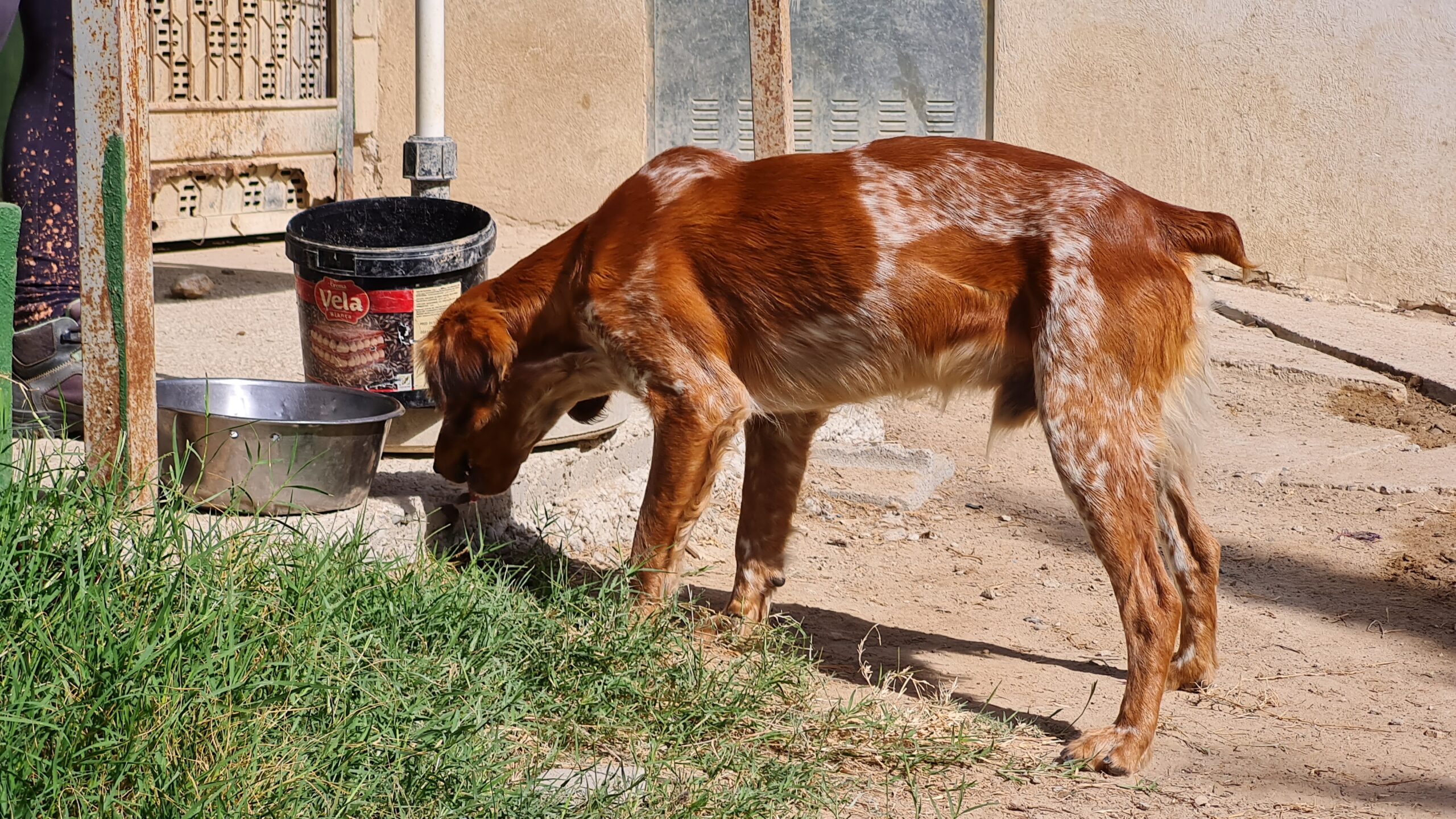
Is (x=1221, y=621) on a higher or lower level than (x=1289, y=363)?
lower

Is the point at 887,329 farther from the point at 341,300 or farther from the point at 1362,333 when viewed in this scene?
the point at 1362,333

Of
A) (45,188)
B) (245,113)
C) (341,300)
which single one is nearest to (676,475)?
(341,300)

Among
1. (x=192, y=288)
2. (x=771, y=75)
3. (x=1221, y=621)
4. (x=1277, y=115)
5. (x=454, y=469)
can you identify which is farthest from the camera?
(x=1277, y=115)

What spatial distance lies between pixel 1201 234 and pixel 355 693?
2.38m

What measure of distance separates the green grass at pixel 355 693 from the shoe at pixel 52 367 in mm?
1108

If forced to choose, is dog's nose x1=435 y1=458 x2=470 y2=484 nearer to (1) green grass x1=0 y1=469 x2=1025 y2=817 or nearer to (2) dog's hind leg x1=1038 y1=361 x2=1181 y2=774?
(1) green grass x1=0 y1=469 x2=1025 y2=817

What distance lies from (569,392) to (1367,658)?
2.56 m

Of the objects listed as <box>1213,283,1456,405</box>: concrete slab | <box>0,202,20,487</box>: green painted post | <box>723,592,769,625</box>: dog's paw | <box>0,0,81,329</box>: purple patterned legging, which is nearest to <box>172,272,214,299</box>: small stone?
<box>0,0,81,329</box>: purple patterned legging

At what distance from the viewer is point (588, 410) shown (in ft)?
14.5

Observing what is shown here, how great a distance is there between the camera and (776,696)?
3594mm

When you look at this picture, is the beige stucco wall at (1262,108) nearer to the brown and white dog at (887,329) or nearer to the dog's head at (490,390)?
the brown and white dog at (887,329)

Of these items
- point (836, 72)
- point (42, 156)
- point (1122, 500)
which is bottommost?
point (1122, 500)

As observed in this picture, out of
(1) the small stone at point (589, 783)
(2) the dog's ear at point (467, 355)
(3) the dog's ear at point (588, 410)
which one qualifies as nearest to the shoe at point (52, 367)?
(2) the dog's ear at point (467, 355)

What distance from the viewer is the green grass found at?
2.55 meters
